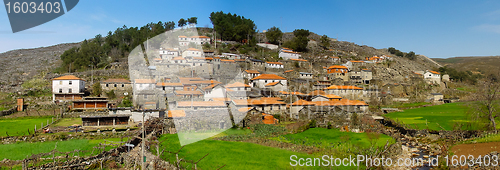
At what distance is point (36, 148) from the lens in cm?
1850

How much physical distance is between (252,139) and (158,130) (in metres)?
8.53

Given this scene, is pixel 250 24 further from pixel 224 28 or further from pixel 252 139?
pixel 252 139

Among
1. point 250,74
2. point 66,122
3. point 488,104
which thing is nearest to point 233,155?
point 66,122

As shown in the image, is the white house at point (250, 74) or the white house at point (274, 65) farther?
the white house at point (274, 65)

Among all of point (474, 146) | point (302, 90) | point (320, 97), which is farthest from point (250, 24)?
point (474, 146)

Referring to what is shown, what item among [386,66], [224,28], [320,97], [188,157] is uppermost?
[224,28]

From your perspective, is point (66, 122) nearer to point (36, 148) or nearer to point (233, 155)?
point (36, 148)

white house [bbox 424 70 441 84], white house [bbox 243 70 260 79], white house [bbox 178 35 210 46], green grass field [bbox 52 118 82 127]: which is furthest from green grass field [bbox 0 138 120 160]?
white house [bbox 424 70 441 84]

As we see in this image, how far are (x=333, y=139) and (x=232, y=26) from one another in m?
68.1

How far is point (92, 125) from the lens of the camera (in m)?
26.5

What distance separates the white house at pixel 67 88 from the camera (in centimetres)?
4086

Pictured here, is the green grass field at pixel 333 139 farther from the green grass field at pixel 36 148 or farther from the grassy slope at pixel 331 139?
the green grass field at pixel 36 148

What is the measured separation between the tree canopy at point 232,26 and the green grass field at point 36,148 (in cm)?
6620


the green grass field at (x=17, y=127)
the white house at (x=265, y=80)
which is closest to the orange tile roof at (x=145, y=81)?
the green grass field at (x=17, y=127)
